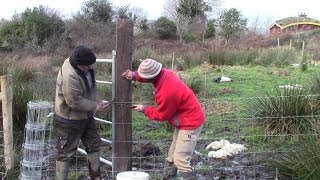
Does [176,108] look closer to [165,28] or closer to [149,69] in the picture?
[149,69]

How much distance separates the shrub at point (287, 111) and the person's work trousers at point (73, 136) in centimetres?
283

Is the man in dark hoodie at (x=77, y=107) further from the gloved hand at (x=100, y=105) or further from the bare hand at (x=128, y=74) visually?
the bare hand at (x=128, y=74)

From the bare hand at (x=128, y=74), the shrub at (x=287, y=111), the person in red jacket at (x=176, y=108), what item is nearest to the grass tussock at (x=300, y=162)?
the person in red jacket at (x=176, y=108)

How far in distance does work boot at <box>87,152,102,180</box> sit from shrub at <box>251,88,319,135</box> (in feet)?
9.10

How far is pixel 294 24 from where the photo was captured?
53375mm

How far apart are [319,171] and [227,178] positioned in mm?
1291

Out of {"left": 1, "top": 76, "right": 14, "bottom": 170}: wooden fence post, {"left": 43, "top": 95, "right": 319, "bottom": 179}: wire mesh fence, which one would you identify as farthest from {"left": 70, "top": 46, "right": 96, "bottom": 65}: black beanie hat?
{"left": 43, "top": 95, "right": 319, "bottom": 179}: wire mesh fence

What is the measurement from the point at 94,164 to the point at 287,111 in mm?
3256

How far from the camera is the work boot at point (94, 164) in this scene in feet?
17.7

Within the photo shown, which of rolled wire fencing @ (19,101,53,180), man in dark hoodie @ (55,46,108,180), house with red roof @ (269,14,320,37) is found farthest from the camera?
house with red roof @ (269,14,320,37)

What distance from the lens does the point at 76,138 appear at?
5.20 meters

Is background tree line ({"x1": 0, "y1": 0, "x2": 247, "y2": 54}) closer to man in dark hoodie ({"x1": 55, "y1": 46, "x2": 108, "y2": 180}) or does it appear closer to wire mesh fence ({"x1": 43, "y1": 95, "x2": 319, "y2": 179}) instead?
wire mesh fence ({"x1": 43, "y1": 95, "x2": 319, "y2": 179})

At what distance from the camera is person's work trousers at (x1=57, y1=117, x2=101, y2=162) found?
5.11 meters

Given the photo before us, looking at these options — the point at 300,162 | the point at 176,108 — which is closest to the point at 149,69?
→ the point at 176,108
